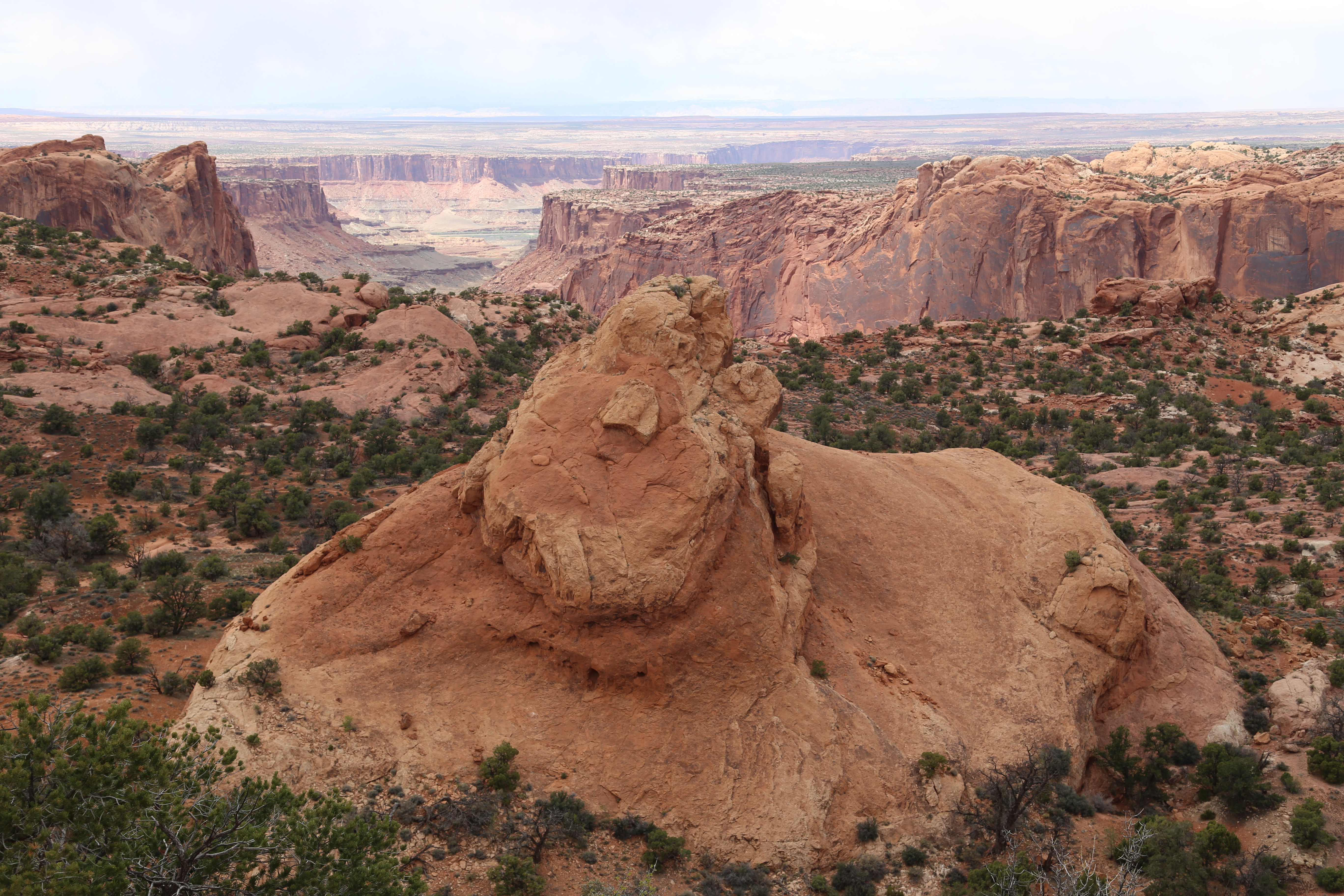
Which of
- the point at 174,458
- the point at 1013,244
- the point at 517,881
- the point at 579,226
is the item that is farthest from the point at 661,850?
the point at 579,226

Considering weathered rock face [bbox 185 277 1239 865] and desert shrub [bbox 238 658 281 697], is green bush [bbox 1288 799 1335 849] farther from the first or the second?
desert shrub [bbox 238 658 281 697]

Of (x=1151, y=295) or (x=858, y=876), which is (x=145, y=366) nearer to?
(x=858, y=876)

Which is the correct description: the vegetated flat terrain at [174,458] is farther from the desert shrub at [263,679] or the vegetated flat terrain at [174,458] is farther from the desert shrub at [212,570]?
the desert shrub at [263,679]

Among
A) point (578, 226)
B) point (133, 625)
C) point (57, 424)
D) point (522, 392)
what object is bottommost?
point (133, 625)

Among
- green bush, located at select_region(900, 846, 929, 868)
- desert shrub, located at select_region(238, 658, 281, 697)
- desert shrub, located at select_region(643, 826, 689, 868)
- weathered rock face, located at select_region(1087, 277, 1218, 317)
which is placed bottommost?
green bush, located at select_region(900, 846, 929, 868)

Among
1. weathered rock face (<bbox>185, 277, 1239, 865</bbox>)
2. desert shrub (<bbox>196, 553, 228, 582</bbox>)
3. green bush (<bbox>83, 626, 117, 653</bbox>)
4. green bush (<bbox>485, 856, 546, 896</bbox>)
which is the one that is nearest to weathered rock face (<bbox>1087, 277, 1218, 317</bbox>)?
weathered rock face (<bbox>185, 277, 1239, 865</bbox>)

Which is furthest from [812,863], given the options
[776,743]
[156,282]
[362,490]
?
[156,282]

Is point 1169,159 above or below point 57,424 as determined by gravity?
above
